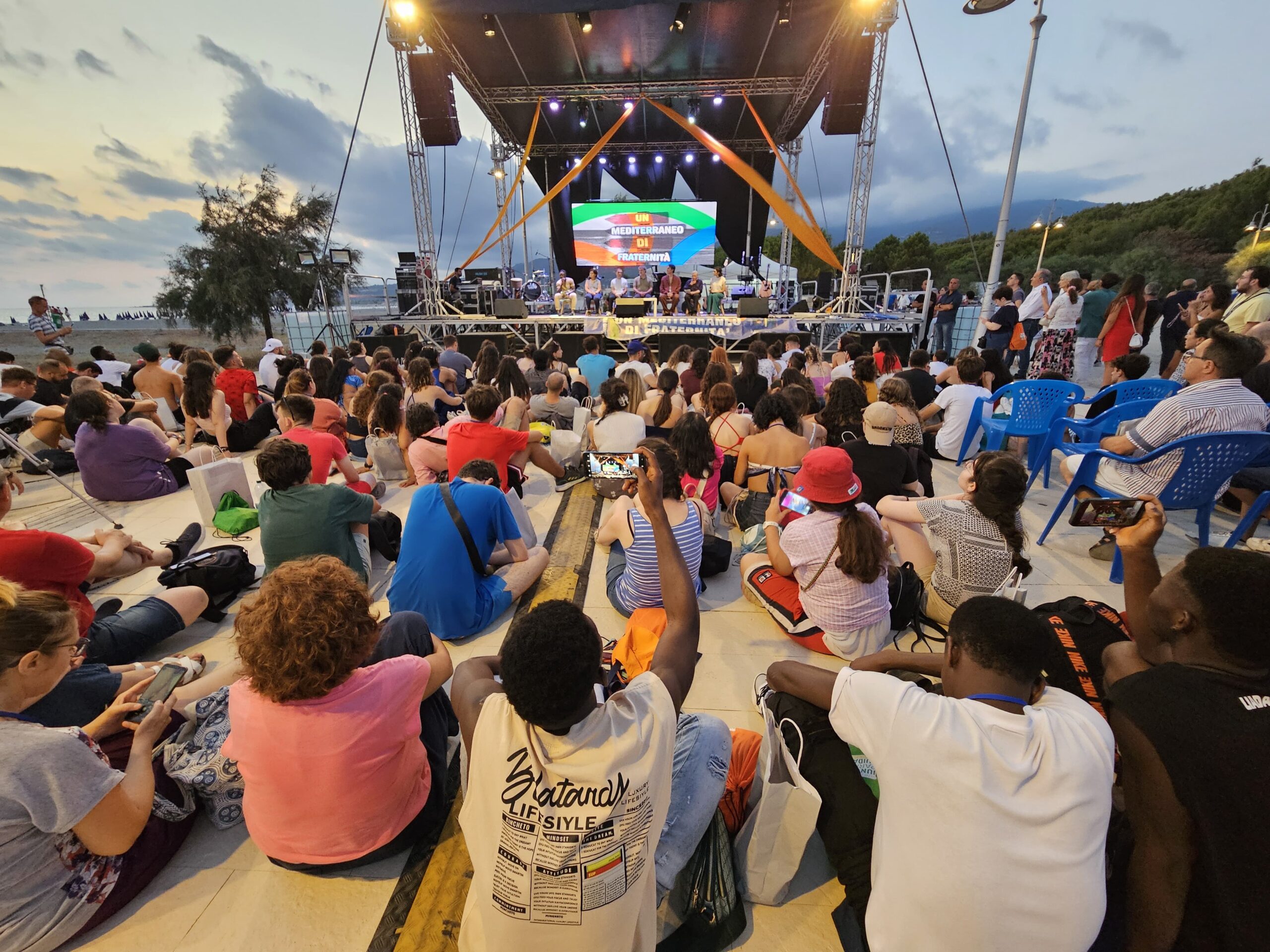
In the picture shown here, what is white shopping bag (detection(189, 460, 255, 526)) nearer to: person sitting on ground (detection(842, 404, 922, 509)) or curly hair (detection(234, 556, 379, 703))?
curly hair (detection(234, 556, 379, 703))

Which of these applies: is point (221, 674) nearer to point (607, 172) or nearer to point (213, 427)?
point (213, 427)

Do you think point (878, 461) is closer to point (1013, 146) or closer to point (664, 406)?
point (664, 406)

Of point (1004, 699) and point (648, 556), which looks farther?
point (648, 556)

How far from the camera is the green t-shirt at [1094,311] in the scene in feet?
24.5

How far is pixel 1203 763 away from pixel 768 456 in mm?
2799

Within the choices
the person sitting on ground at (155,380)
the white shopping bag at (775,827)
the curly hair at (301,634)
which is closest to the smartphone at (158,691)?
the curly hair at (301,634)

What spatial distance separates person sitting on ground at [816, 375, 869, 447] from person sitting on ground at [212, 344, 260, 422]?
623 centimetres

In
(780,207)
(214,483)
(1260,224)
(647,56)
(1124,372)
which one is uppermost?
(647,56)

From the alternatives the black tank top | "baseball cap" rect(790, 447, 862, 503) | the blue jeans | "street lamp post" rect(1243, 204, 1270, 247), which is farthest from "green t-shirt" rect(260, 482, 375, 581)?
"street lamp post" rect(1243, 204, 1270, 247)

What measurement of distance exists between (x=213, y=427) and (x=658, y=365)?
7712mm

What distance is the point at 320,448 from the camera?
3658 mm

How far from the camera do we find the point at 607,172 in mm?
17641

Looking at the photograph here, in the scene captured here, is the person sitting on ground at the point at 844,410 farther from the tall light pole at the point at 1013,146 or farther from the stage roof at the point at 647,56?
the stage roof at the point at 647,56

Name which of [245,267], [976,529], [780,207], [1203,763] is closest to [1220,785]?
[1203,763]
